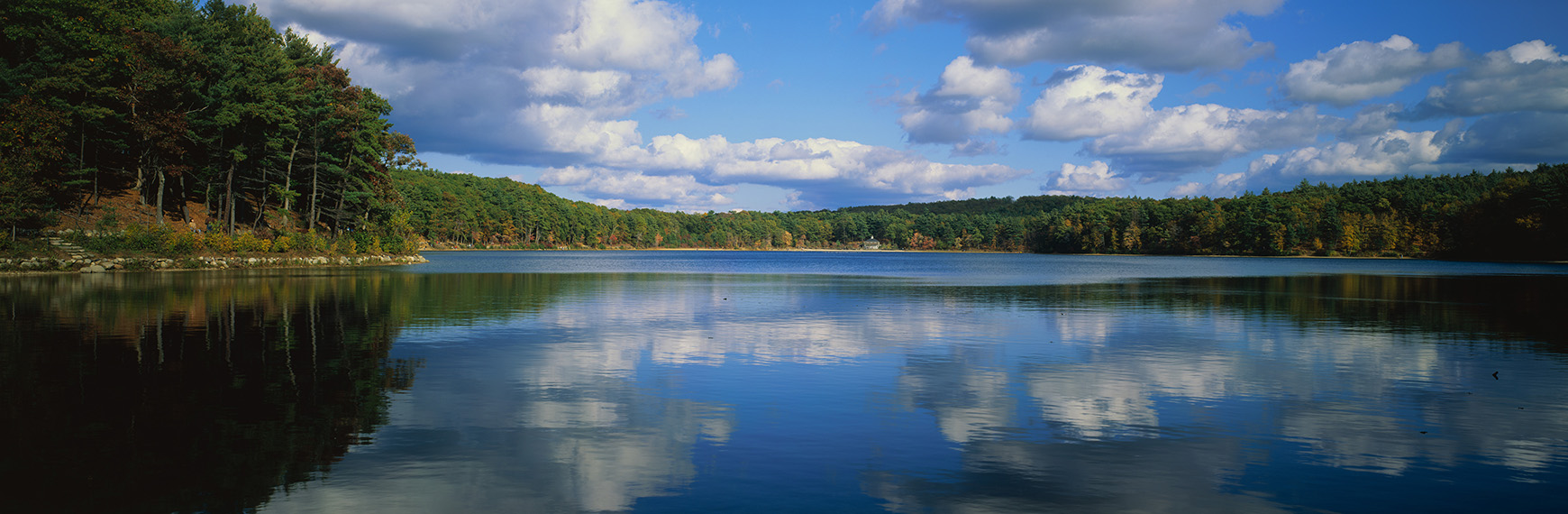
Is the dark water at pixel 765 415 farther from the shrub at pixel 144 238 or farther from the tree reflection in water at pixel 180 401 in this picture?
the shrub at pixel 144 238

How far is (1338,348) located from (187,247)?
2216 inches

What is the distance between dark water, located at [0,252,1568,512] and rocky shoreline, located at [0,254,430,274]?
79.5 feet

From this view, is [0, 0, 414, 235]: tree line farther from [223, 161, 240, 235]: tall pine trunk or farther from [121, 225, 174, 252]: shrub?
[121, 225, 174, 252]: shrub

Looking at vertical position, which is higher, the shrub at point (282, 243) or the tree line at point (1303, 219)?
the tree line at point (1303, 219)

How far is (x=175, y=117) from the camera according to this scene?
49.0m

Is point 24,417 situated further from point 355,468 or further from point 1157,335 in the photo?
point 1157,335

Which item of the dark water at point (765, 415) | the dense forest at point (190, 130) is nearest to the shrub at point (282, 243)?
the dense forest at point (190, 130)

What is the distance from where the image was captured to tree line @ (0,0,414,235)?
4706cm

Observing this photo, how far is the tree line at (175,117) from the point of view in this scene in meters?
47.1

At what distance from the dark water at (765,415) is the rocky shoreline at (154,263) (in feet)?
79.5

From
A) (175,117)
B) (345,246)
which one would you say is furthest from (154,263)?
(345,246)

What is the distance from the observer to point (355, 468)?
7699 mm

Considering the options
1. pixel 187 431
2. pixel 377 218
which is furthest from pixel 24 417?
pixel 377 218

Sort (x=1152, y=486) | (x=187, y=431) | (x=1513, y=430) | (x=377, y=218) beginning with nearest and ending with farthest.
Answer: (x=1152, y=486) < (x=187, y=431) < (x=1513, y=430) < (x=377, y=218)
